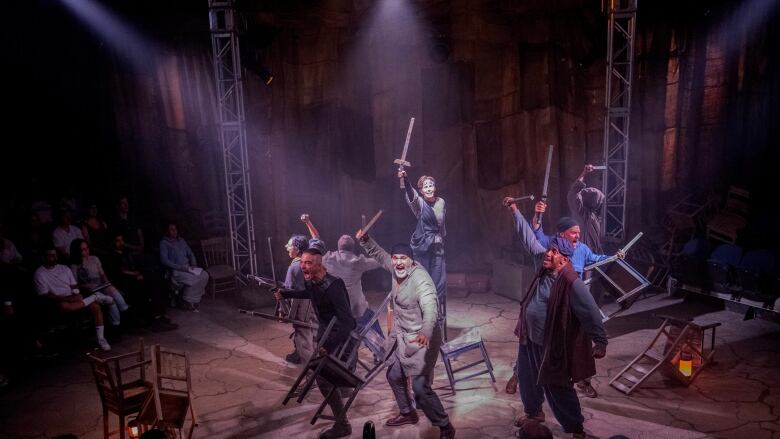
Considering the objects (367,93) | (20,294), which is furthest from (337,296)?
(367,93)

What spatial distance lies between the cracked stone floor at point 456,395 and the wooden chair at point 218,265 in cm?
193

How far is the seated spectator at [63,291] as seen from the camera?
7918mm

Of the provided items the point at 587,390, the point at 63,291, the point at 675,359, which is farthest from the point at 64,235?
the point at 675,359

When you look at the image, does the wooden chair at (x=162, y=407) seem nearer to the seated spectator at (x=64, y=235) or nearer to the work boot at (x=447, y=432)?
the work boot at (x=447, y=432)

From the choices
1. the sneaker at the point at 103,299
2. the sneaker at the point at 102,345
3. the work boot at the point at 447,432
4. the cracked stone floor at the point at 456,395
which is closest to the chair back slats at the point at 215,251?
the cracked stone floor at the point at 456,395

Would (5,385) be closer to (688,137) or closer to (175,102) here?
(175,102)

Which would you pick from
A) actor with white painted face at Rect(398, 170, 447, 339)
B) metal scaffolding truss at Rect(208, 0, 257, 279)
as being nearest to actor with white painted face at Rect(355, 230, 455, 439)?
actor with white painted face at Rect(398, 170, 447, 339)

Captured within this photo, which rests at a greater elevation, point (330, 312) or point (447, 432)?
point (330, 312)

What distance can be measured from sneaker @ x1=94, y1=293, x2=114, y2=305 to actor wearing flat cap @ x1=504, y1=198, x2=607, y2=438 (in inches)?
247

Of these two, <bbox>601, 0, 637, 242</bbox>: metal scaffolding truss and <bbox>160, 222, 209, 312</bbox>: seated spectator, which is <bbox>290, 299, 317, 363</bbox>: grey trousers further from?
<bbox>601, 0, 637, 242</bbox>: metal scaffolding truss

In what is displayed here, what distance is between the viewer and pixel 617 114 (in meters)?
9.66

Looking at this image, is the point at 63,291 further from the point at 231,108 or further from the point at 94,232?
the point at 231,108

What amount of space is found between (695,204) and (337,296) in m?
8.75

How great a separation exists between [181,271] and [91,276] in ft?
5.68
